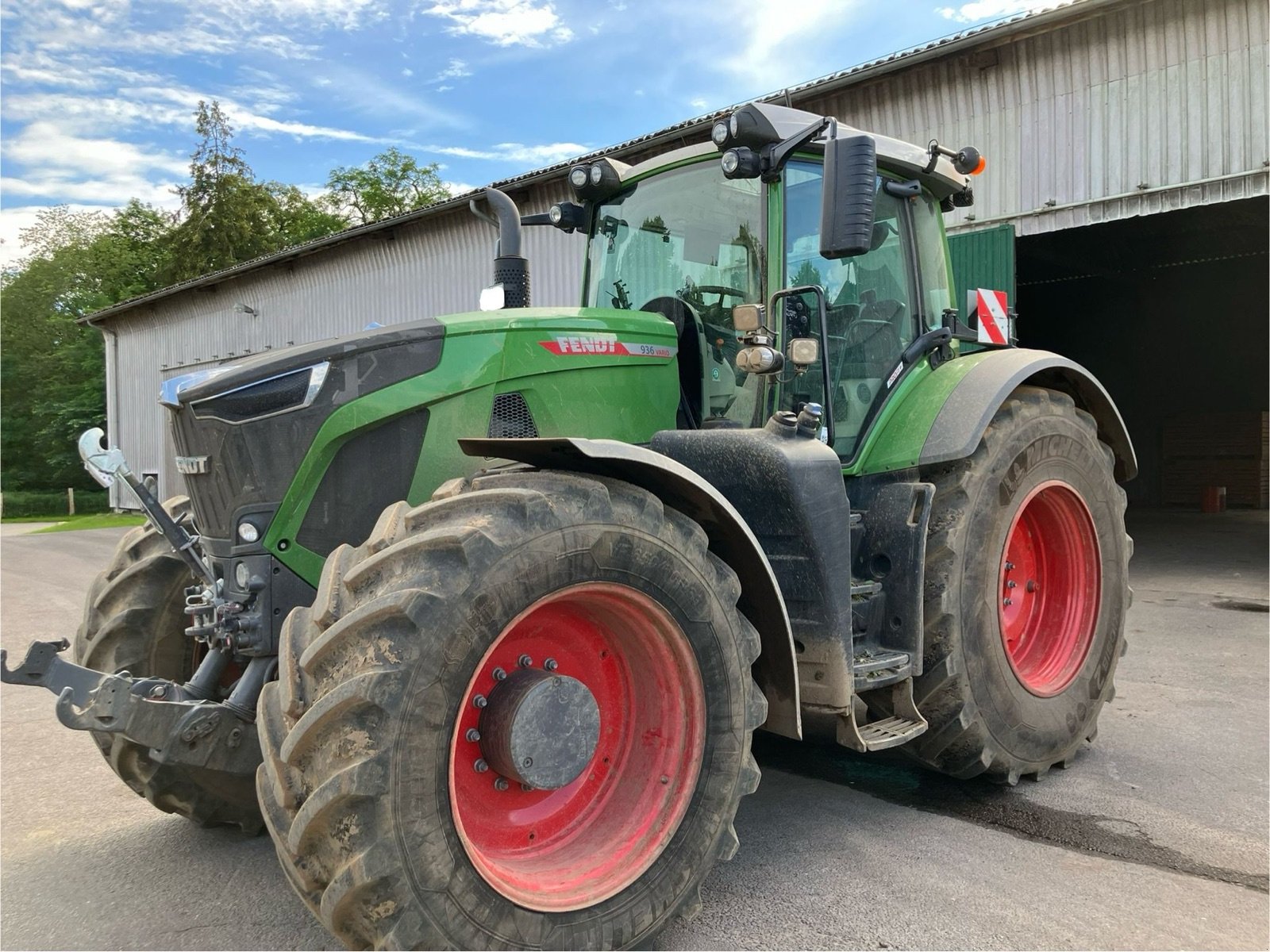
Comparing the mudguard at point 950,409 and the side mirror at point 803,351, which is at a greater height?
the side mirror at point 803,351

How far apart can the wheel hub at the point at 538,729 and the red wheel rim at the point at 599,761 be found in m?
0.06

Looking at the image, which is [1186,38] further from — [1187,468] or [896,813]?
[1187,468]

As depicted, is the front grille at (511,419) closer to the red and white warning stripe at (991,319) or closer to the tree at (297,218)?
the red and white warning stripe at (991,319)

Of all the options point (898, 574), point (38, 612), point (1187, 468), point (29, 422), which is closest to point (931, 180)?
point (898, 574)

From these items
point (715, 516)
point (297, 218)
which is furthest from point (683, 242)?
point (297, 218)

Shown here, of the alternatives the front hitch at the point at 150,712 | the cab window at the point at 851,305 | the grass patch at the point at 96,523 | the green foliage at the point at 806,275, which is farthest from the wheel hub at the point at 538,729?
the grass patch at the point at 96,523

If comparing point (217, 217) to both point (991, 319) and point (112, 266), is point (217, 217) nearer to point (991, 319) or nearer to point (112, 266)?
point (112, 266)

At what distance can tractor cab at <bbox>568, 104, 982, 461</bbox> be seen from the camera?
356cm

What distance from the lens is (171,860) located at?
3582 mm

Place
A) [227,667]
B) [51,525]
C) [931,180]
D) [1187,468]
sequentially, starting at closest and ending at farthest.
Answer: [227,667], [931,180], [1187,468], [51,525]

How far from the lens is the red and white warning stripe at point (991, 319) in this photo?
5.14 m

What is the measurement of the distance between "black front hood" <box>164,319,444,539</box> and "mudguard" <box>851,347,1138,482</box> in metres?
2.11

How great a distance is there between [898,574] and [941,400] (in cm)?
83

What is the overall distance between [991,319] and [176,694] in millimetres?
4811
